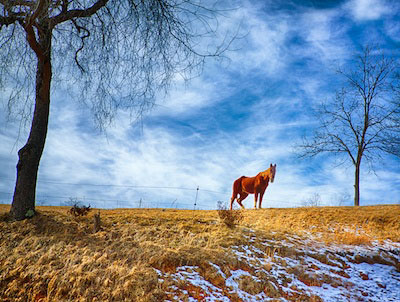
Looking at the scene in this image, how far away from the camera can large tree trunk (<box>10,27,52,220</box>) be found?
8219 mm

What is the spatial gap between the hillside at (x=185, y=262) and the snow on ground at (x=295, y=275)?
0.07 feet

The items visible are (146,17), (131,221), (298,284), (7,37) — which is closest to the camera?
(146,17)

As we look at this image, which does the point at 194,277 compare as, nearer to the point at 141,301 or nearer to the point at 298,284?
the point at 141,301

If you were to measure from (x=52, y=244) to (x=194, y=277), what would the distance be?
3.55 meters

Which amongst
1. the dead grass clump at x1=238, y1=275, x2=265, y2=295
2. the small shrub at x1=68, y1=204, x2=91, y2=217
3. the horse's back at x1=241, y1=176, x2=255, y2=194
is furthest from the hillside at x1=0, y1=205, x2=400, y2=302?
the horse's back at x1=241, y1=176, x2=255, y2=194

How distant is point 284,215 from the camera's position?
12695 millimetres

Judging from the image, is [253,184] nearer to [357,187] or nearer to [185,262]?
[357,187]

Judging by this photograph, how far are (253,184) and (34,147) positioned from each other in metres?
11.1

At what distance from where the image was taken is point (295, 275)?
20.5 ft

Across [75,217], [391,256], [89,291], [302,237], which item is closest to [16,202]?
[75,217]

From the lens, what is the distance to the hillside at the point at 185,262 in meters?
4.79

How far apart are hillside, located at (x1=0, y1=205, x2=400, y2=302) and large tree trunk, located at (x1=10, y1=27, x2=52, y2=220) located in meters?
0.51

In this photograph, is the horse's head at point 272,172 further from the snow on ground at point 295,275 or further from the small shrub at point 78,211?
the small shrub at point 78,211

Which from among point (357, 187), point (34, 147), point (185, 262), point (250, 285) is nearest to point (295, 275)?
point (250, 285)
